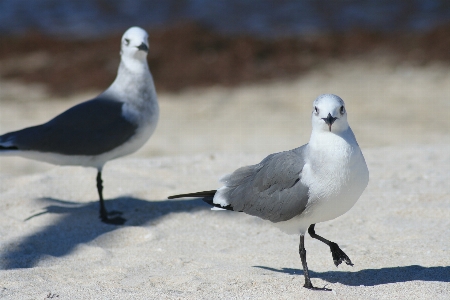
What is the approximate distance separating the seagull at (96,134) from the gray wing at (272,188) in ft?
4.63

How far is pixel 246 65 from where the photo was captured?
520 inches

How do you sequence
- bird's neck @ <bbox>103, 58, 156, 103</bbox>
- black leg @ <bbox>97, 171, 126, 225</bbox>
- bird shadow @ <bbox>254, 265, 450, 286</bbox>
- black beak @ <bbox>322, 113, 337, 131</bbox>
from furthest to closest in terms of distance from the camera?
bird's neck @ <bbox>103, 58, 156, 103</bbox>
black leg @ <bbox>97, 171, 126, 225</bbox>
bird shadow @ <bbox>254, 265, 450, 286</bbox>
black beak @ <bbox>322, 113, 337, 131</bbox>

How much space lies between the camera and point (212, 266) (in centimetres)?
419

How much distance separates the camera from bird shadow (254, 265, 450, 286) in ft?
12.6

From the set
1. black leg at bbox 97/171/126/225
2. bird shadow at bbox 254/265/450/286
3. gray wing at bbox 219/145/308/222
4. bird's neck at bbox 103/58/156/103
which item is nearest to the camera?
gray wing at bbox 219/145/308/222

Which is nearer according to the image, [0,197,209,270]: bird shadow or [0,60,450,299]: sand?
[0,60,450,299]: sand

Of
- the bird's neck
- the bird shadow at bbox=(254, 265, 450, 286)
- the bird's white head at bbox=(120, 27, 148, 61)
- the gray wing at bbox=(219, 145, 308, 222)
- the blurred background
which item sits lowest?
the bird shadow at bbox=(254, 265, 450, 286)

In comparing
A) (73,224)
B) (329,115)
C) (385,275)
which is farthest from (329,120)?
(73,224)

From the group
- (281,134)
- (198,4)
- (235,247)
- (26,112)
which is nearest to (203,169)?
(235,247)

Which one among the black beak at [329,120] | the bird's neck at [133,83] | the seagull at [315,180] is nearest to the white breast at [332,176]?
the seagull at [315,180]

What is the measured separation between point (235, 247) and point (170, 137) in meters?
4.87

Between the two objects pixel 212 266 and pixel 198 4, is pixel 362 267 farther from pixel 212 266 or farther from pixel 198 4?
pixel 198 4

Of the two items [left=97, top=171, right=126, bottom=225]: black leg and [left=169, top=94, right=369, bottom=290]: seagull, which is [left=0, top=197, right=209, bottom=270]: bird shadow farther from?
[left=169, top=94, right=369, bottom=290]: seagull

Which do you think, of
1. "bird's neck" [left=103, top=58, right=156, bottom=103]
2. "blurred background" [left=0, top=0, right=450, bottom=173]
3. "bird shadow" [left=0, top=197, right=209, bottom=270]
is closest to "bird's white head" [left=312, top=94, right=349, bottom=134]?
"bird shadow" [left=0, top=197, right=209, bottom=270]
